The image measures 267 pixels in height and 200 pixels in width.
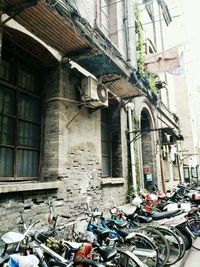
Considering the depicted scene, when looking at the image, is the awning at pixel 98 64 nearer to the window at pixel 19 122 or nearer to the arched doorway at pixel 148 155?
the window at pixel 19 122

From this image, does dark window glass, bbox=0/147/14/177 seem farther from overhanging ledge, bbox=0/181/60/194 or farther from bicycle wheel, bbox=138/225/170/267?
bicycle wheel, bbox=138/225/170/267

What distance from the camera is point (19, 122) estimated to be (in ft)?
18.8

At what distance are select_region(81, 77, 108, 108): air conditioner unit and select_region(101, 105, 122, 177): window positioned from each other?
2.00 meters

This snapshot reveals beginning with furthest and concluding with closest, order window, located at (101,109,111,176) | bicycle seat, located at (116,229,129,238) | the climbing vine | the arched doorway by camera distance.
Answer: the arched doorway, the climbing vine, window, located at (101,109,111,176), bicycle seat, located at (116,229,129,238)

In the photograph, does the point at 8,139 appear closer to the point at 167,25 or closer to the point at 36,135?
the point at 36,135

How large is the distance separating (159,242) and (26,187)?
2756 mm

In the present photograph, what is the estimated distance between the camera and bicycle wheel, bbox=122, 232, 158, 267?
173 inches

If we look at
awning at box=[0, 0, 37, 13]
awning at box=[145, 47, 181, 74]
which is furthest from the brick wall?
awning at box=[145, 47, 181, 74]

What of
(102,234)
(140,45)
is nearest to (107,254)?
(102,234)

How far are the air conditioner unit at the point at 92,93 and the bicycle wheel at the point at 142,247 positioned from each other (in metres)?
3.44

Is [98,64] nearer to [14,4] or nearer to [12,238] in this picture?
[14,4]

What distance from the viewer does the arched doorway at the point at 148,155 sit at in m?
12.1

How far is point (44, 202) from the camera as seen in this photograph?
548 centimetres

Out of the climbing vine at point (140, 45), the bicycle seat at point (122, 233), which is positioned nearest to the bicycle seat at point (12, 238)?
the bicycle seat at point (122, 233)
